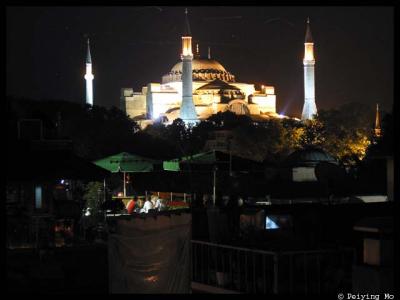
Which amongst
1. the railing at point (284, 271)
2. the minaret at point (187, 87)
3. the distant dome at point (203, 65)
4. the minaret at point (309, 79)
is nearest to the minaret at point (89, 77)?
the minaret at point (187, 87)

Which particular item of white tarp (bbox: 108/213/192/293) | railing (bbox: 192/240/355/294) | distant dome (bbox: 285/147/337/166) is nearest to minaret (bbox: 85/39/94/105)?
distant dome (bbox: 285/147/337/166)

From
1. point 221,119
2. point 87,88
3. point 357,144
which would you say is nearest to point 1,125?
point 357,144

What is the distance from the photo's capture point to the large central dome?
396ft

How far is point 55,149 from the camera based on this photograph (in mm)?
12781

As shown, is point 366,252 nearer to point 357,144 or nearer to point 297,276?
point 297,276

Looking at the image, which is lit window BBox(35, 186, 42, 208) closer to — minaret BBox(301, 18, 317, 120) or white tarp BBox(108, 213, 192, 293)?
white tarp BBox(108, 213, 192, 293)

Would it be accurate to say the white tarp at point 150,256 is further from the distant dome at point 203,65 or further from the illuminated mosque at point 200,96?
the distant dome at point 203,65

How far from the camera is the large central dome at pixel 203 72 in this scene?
120625 millimetres

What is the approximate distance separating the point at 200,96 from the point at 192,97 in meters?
6.03

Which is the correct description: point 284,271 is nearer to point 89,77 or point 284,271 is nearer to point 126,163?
point 126,163

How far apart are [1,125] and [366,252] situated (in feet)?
11.5

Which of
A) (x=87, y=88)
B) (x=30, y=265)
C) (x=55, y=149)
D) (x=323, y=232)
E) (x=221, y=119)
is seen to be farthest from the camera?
(x=87, y=88)

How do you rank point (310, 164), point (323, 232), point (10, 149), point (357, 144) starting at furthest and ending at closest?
point (357, 144)
point (310, 164)
point (10, 149)
point (323, 232)

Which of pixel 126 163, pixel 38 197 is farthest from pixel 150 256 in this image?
pixel 126 163
